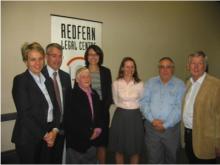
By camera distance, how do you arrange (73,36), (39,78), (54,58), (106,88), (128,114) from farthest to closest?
(73,36) → (106,88) → (128,114) → (54,58) → (39,78)

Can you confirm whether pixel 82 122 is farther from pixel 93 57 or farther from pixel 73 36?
pixel 73 36

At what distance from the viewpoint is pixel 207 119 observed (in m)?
2.50

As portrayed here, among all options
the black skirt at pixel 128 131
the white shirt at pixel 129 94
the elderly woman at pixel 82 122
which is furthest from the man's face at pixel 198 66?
the elderly woman at pixel 82 122

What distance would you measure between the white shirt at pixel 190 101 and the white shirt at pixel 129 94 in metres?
0.66

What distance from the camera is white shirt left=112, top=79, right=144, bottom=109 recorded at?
318cm

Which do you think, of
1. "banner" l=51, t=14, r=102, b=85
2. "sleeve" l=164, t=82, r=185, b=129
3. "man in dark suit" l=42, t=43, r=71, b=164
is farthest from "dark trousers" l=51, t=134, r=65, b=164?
"banner" l=51, t=14, r=102, b=85

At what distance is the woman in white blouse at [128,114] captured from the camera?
3.19 metres

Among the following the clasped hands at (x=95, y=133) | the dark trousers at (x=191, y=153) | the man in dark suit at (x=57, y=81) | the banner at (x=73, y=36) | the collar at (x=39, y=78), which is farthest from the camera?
the banner at (x=73, y=36)

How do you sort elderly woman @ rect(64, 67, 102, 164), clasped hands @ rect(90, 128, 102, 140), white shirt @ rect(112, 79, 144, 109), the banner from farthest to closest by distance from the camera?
1. the banner
2. white shirt @ rect(112, 79, 144, 109)
3. clasped hands @ rect(90, 128, 102, 140)
4. elderly woman @ rect(64, 67, 102, 164)

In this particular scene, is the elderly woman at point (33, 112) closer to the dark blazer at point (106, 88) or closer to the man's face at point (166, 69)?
the dark blazer at point (106, 88)

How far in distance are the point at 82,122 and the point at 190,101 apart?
1115 mm

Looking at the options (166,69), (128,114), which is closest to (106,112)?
(128,114)

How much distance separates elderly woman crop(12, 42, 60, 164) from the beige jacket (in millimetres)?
1349

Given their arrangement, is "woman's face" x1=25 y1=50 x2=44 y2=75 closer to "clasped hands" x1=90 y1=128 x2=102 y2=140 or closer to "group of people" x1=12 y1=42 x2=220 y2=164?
"group of people" x1=12 y1=42 x2=220 y2=164
